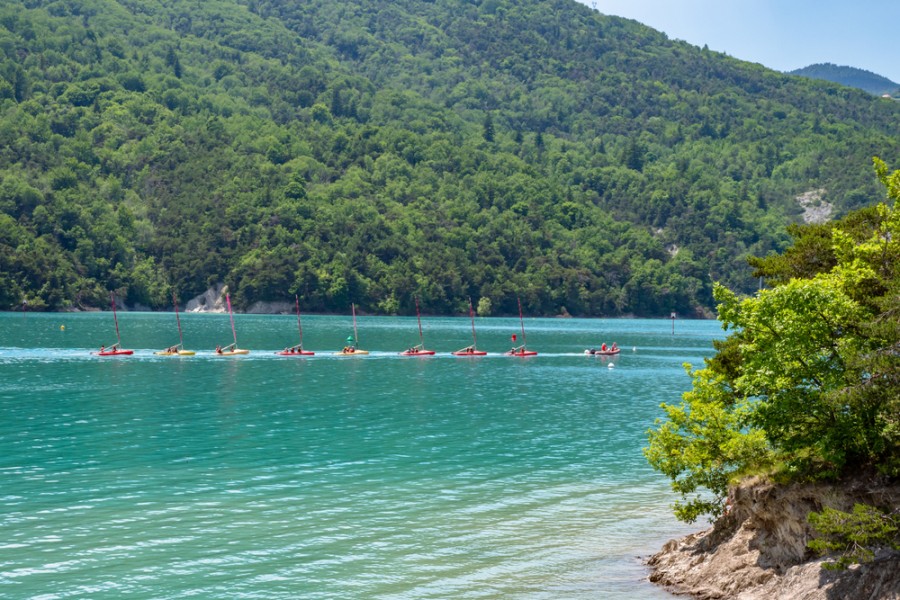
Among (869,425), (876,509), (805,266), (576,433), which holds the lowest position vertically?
(576,433)

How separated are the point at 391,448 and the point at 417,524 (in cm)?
1672

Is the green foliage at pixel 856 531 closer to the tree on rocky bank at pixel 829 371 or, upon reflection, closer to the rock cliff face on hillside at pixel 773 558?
the tree on rocky bank at pixel 829 371

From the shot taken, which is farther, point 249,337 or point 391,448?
point 249,337

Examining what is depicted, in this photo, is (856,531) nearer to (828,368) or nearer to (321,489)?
(828,368)

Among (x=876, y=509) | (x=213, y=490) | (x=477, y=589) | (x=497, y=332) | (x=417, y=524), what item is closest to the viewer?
(x=876, y=509)

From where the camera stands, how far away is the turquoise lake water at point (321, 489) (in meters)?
26.4

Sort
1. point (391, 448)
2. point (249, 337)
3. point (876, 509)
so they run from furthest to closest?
1. point (249, 337)
2. point (391, 448)
3. point (876, 509)

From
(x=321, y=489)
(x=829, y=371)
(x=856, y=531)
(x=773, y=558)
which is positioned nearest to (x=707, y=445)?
(x=773, y=558)

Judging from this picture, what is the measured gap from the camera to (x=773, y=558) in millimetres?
23281

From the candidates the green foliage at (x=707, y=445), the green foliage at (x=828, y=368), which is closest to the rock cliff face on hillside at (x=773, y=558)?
the green foliage at (x=828, y=368)

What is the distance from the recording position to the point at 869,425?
70.5ft

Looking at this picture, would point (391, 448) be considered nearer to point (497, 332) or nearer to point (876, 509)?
point (876, 509)

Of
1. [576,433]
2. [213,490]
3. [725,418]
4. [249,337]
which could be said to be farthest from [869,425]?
[249,337]

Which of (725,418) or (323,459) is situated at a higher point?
(725,418)
